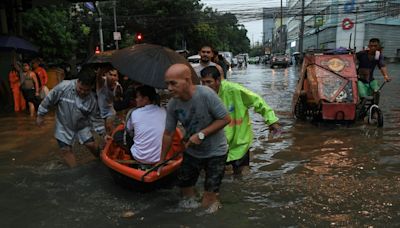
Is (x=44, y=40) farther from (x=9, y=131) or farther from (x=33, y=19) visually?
(x=9, y=131)

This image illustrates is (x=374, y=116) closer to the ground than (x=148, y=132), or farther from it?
closer to the ground

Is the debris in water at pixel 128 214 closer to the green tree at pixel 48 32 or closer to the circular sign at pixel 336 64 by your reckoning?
the circular sign at pixel 336 64

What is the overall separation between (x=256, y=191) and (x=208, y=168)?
133 cm

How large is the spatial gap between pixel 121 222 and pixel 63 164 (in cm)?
281

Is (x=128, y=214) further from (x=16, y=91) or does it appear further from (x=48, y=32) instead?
(x=48, y=32)

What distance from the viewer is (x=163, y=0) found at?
42625mm

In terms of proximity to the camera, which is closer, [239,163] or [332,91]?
[239,163]

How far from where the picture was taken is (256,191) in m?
5.51

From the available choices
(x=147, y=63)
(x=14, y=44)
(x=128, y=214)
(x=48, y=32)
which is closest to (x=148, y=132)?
(x=147, y=63)

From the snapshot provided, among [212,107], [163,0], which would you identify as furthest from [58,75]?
[163,0]

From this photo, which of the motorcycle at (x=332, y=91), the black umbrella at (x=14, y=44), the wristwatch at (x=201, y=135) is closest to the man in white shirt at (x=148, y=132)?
the wristwatch at (x=201, y=135)

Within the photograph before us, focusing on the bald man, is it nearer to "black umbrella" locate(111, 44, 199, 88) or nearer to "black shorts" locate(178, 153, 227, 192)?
"black shorts" locate(178, 153, 227, 192)

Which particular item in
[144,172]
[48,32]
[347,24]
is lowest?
[144,172]

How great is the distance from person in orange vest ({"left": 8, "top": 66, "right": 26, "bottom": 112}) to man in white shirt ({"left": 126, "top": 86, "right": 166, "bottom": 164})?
9430 mm
